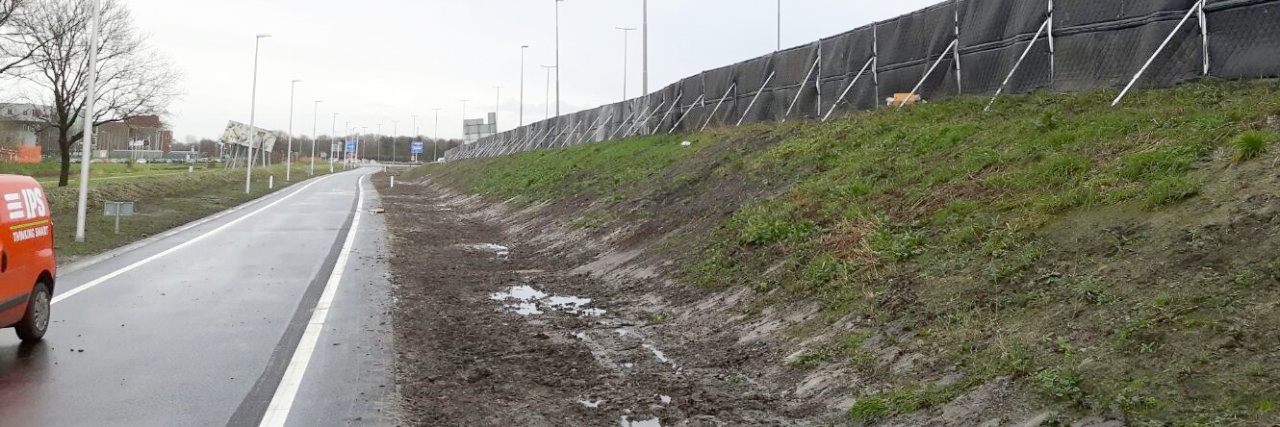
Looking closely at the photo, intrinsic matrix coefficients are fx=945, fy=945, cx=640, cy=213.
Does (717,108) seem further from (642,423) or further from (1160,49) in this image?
(642,423)

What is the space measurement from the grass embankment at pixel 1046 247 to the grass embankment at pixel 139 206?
12557mm

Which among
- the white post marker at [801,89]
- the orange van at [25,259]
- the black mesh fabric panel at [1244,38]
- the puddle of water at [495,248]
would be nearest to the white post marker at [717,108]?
the white post marker at [801,89]

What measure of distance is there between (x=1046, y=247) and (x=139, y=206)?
30583mm

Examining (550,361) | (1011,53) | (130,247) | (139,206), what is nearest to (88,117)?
(130,247)

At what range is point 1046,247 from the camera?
7418 mm

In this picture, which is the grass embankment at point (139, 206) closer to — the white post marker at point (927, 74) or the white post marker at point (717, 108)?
the white post marker at point (717, 108)

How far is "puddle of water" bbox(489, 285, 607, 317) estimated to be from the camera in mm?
10719

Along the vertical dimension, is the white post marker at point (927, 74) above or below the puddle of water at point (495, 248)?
above

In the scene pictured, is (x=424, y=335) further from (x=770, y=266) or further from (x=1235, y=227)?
(x=1235, y=227)

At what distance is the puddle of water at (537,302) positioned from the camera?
1072 centimetres

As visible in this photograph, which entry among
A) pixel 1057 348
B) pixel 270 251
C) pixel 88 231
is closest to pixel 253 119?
pixel 88 231

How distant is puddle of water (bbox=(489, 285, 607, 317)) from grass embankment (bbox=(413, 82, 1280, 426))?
1.33 m

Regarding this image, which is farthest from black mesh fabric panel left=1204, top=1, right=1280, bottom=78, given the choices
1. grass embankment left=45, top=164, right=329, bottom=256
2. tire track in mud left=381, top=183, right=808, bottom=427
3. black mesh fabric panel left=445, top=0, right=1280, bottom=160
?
grass embankment left=45, top=164, right=329, bottom=256

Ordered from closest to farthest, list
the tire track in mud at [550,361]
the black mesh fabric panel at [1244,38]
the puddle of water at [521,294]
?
1. the tire track in mud at [550,361]
2. the black mesh fabric panel at [1244,38]
3. the puddle of water at [521,294]
